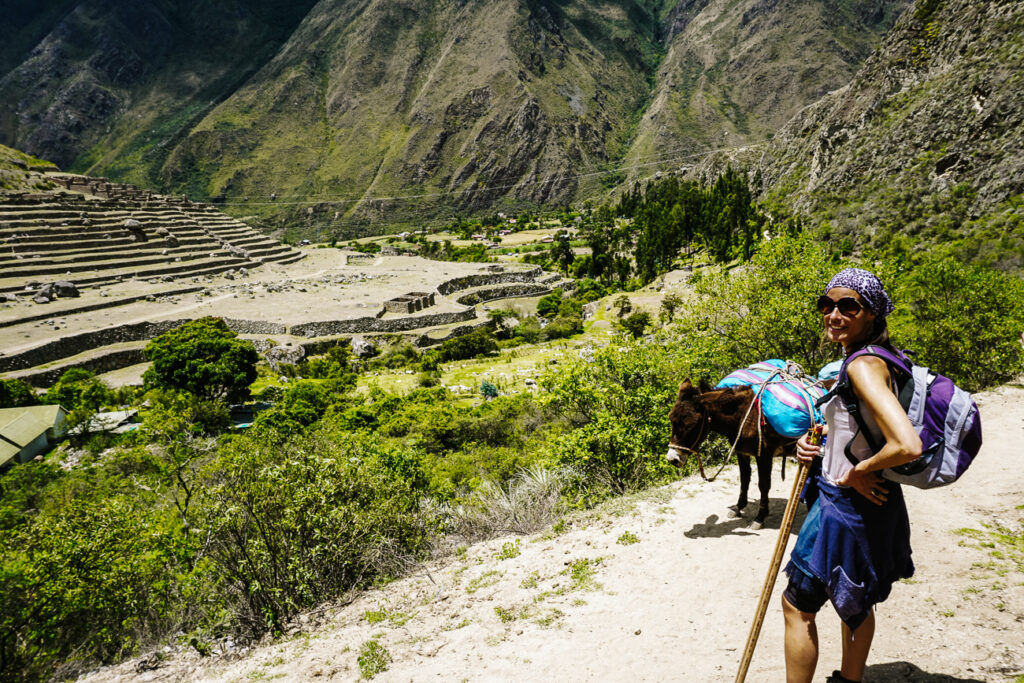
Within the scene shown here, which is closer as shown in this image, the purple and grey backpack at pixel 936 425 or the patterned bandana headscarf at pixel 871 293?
the purple and grey backpack at pixel 936 425

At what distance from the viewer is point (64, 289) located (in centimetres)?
4069

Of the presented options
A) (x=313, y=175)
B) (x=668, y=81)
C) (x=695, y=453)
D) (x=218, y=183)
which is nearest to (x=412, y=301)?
(x=695, y=453)

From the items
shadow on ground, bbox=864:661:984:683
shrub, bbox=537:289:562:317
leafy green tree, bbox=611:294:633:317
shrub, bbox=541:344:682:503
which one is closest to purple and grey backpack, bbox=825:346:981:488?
shadow on ground, bbox=864:661:984:683

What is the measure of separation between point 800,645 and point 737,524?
402 cm

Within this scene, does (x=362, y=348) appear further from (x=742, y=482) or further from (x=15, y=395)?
(x=742, y=482)

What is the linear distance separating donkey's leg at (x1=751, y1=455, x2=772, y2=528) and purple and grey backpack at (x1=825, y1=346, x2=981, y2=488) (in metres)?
4.24

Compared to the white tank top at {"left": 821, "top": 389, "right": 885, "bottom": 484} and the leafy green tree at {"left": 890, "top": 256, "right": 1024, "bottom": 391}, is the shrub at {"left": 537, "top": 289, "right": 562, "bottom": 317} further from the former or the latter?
the white tank top at {"left": 821, "top": 389, "right": 885, "bottom": 484}

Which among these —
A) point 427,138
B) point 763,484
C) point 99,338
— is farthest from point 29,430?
point 427,138

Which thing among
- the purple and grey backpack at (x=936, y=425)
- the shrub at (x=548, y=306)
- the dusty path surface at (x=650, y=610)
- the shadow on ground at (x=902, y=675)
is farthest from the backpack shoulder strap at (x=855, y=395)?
the shrub at (x=548, y=306)

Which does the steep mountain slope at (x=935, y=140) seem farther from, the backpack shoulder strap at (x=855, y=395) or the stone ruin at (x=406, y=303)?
the backpack shoulder strap at (x=855, y=395)

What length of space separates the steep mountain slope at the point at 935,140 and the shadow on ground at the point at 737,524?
42786mm

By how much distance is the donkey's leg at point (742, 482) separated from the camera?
6766 mm

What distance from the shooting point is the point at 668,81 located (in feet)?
637

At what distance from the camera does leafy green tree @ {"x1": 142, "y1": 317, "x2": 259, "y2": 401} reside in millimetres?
26781
